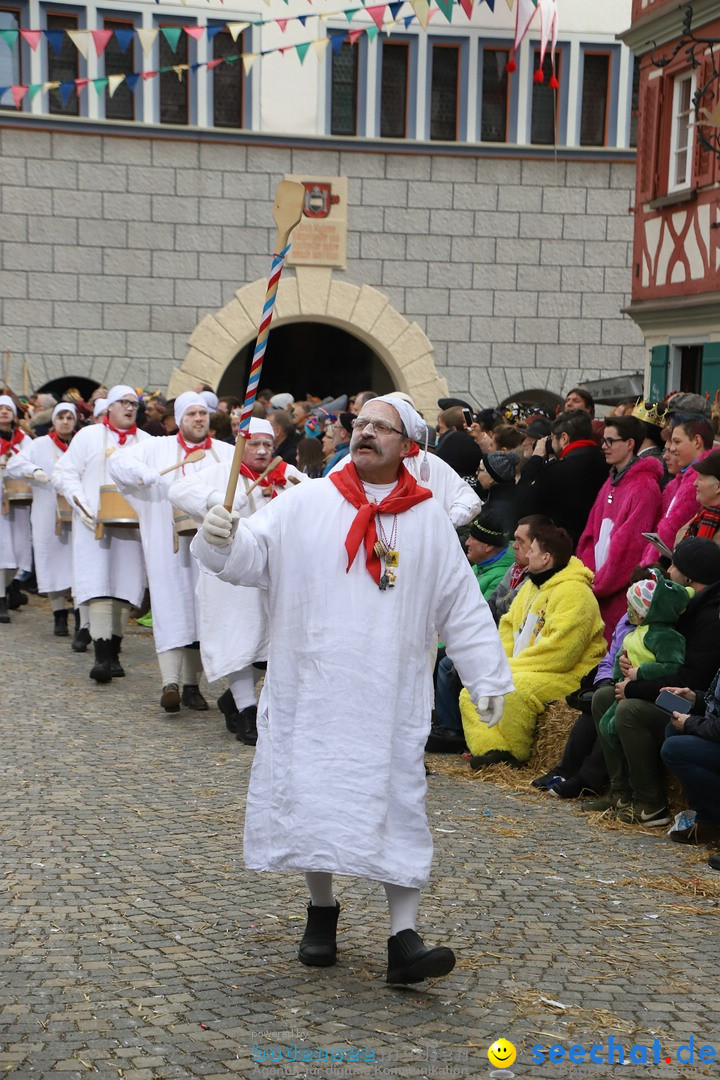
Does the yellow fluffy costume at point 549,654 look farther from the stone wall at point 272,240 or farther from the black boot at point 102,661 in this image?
the stone wall at point 272,240

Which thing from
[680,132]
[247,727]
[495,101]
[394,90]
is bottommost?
[247,727]

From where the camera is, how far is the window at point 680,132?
17.3 meters

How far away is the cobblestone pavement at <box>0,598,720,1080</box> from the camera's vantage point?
459 centimetres

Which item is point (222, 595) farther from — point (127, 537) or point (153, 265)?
point (153, 265)

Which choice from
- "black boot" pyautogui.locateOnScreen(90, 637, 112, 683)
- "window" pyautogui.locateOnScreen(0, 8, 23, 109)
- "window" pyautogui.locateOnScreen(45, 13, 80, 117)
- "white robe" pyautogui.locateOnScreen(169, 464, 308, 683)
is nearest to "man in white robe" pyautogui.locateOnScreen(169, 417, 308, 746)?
"white robe" pyautogui.locateOnScreen(169, 464, 308, 683)

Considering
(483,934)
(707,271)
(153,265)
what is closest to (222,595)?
(483,934)

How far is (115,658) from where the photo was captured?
39.8 feet

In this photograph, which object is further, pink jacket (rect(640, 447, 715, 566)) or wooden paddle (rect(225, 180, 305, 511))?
pink jacket (rect(640, 447, 715, 566))

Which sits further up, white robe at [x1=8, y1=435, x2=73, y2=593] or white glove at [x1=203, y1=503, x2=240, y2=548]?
white glove at [x1=203, y1=503, x2=240, y2=548]

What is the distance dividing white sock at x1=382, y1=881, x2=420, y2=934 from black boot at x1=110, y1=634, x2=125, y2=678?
7022mm

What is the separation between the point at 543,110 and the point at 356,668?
19743 millimetres

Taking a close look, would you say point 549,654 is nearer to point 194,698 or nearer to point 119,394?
point 194,698

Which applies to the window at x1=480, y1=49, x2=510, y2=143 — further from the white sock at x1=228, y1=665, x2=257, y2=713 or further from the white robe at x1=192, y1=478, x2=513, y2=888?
the white robe at x1=192, y1=478, x2=513, y2=888

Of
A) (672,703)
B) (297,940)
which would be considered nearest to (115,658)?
(672,703)
